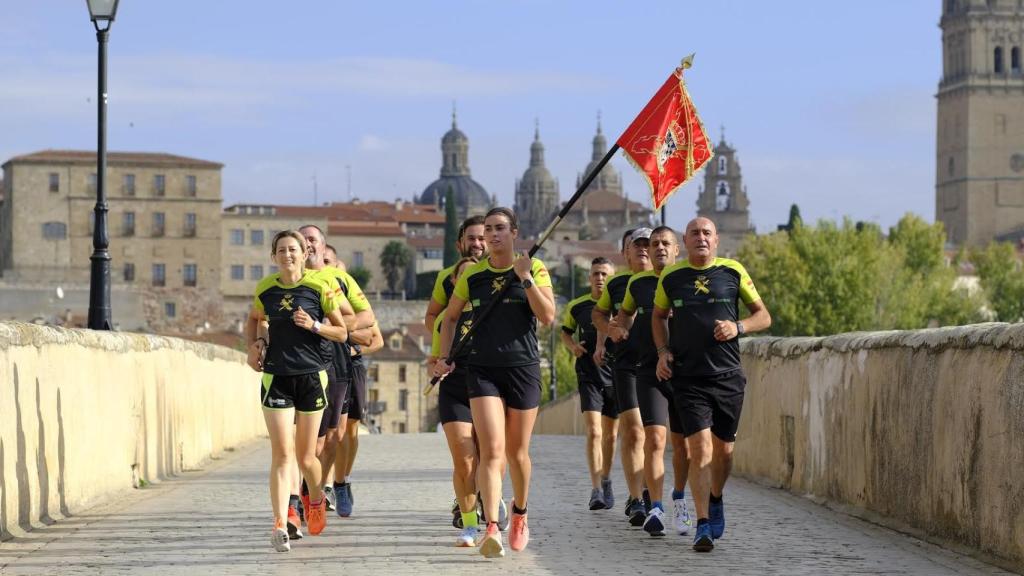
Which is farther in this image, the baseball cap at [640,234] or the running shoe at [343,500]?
the running shoe at [343,500]

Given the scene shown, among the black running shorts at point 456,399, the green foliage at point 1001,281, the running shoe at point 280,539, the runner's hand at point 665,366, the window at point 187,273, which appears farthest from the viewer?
the window at point 187,273

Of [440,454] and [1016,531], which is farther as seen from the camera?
[440,454]

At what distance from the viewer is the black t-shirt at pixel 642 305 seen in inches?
498

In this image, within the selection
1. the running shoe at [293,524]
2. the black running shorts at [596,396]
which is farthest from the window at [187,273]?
the running shoe at [293,524]

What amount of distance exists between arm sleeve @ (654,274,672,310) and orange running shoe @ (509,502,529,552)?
1639mm

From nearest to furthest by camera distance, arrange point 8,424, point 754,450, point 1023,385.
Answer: point 1023,385 → point 8,424 → point 754,450

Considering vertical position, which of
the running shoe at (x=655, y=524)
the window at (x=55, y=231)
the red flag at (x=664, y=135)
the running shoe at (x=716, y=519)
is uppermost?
the window at (x=55, y=231)

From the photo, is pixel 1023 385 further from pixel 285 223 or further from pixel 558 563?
pixel 285 223

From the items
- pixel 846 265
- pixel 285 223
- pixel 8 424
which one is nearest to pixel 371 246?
pixel 285 223

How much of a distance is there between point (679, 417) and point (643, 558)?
1257 millimetres

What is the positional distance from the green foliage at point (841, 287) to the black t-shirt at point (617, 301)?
87563mm

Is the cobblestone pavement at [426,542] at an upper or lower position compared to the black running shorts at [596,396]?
lower

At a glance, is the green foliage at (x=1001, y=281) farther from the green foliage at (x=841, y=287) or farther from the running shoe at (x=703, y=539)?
the running shoe at (x=703, y=539)

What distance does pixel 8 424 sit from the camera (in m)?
11.8
